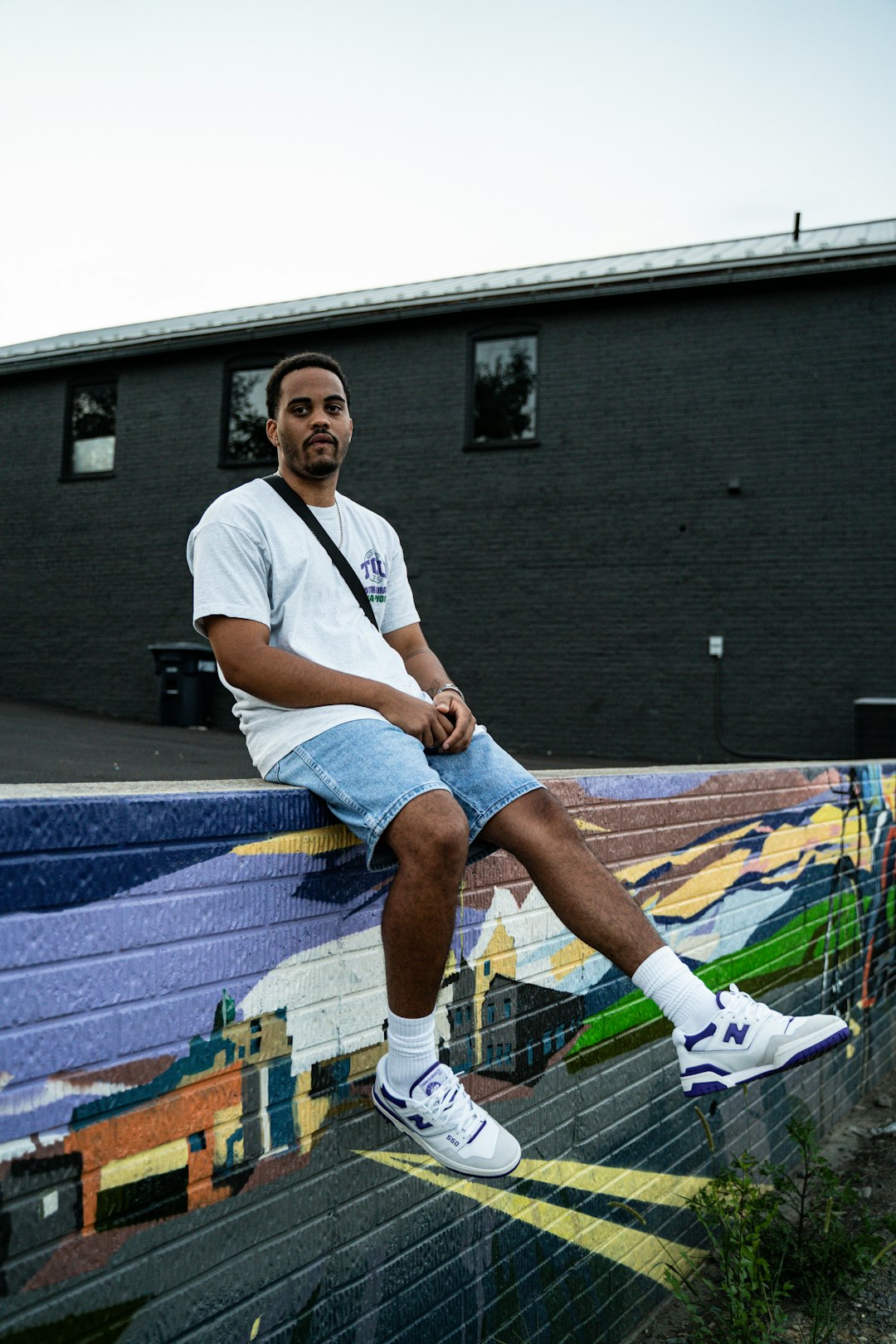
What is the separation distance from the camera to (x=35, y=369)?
17.7 metres

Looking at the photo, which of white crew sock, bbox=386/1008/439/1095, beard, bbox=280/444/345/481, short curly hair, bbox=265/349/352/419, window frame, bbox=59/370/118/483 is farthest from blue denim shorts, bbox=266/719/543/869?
window frame, bbox=59/370/118/483

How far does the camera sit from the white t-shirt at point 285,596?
220cm

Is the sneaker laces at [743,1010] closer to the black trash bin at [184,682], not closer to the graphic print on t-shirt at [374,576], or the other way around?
the graphic print on t-shirt at [374,576]

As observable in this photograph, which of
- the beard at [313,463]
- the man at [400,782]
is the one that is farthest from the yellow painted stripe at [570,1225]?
the beard at [313,463]

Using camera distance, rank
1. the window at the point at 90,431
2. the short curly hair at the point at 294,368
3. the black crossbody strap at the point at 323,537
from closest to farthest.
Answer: the black crossbody strap at the point at 323,537, the short curly hair at the point at 294,368, the window at the point at 90,431

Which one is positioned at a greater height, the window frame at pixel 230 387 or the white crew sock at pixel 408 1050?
the window frame at pixel 230 387

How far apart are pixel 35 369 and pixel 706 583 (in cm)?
1151

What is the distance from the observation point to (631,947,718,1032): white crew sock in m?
2.13

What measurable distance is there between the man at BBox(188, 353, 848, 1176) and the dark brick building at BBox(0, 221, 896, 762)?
1117cm

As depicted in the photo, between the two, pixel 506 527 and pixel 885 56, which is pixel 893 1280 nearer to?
pixel 506 527

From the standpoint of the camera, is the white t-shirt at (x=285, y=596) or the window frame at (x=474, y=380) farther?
the window frame at (x=474, y=380)

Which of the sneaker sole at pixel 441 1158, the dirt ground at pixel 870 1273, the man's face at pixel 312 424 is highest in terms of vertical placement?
the man's face at pixel 312 424

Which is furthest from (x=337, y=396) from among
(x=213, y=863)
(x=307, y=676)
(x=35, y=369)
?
(x=35, y=369)

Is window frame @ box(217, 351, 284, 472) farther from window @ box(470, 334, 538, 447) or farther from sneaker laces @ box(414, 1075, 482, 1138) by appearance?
sneaker laces @ box(414, 1075, 482, 1138)
